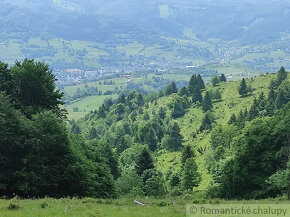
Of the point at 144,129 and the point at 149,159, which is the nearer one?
the point at 149,159

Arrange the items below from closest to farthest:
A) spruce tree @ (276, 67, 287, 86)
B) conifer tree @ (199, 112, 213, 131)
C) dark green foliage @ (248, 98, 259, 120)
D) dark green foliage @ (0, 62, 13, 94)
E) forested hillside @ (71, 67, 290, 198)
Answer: dark green foliage @ (0, 62, 13, 94) → forested hillside @ (71, 67, 290, 198) → dark green foliage @ (248, 98, 259, 120) → conifer tree @ (199, 112, 213, 131) → spruce tree @ (276, 67, 287, 86)

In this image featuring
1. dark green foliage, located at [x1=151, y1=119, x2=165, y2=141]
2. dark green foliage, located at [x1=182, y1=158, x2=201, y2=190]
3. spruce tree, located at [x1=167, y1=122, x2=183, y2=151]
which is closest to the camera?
dark green foliage, located at [x1=182, y1=158, x2=201, y2=190]

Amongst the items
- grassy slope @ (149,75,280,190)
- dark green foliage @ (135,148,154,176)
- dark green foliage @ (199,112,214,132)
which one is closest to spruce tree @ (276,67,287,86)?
grassy slope @ (149,75,280,190)

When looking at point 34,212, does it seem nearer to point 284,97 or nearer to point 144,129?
point 284,97

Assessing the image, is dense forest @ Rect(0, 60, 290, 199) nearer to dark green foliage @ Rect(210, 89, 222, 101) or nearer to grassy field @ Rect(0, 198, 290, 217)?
grassy field @ Rect(0, 198, 290, 217)

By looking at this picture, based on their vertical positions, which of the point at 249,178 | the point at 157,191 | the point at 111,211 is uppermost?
the point at 111,211

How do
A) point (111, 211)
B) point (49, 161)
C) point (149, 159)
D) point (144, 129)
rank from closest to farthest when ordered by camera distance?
point (111, 211) → point (49, 161) → point (149, 159) → point (144, 129)

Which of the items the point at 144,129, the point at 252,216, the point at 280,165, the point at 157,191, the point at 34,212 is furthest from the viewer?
the point at 144,129

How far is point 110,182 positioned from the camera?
4853cm

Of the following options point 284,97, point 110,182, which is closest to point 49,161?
point 110,182

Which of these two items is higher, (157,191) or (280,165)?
(280,165)

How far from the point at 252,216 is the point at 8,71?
38.7 m

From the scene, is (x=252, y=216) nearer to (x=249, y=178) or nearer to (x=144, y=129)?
(x=249, y=178)

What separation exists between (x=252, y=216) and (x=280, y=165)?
2840 cm
